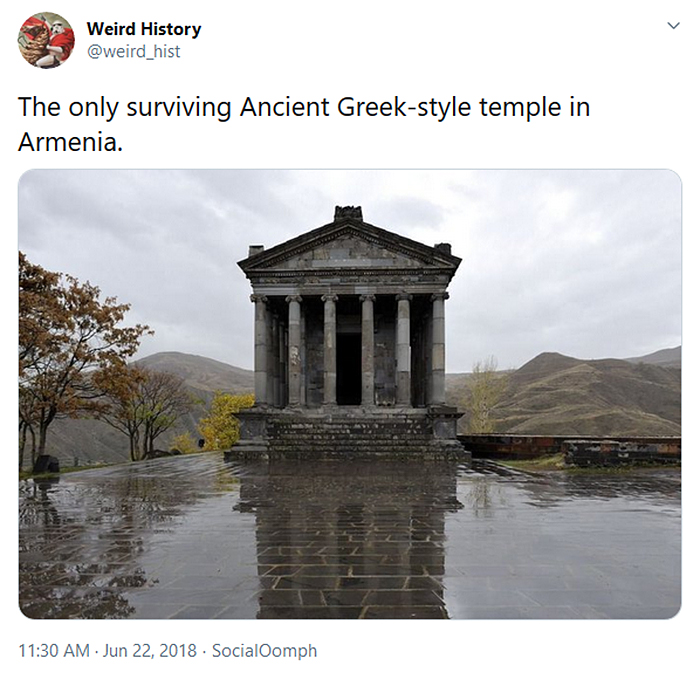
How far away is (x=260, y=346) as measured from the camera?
2550 cm

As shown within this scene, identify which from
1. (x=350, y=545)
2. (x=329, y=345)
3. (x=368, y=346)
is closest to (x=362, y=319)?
(x=368, y=346)

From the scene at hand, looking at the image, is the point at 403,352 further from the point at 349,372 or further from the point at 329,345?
the point at 349,372

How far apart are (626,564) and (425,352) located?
21.9 m

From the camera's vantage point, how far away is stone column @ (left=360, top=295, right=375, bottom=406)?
82.2ft

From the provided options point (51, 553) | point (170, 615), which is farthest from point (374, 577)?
point (51, 553)

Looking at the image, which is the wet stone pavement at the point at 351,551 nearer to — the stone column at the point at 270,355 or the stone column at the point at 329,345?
the stone column at the point at 329,345

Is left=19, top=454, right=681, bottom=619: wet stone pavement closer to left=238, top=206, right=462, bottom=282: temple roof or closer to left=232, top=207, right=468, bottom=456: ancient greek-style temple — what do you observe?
left=232, top=207, right=468, bottom=456: ancient greek-style temple

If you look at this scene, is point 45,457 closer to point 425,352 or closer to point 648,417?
point 425,352

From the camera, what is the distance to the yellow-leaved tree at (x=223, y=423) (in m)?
49.8

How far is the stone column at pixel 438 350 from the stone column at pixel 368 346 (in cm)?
290

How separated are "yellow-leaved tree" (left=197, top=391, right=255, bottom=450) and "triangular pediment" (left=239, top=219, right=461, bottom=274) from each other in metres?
26.8

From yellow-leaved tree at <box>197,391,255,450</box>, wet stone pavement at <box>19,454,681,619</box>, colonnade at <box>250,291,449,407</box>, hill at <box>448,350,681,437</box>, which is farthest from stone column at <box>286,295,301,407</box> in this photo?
hill at <box>448,350,681,437</box>
